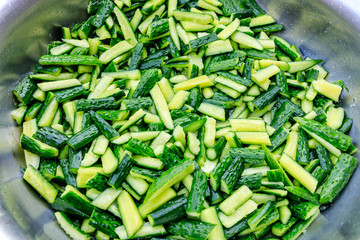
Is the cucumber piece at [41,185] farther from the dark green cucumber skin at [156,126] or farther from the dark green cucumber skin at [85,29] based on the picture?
the dark green cucumber skin at [85,29]

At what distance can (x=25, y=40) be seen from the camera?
2.81 meters

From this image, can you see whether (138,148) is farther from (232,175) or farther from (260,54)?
(260,54)

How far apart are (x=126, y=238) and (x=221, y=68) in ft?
5.19

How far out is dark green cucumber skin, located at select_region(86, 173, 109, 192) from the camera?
233cm

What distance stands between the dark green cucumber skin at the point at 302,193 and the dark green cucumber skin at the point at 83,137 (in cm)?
146

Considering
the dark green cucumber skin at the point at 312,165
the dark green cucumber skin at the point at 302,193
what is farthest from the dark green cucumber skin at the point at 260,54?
the dark green cucumber skin at the point at 302,193

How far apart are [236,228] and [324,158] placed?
2.93ft

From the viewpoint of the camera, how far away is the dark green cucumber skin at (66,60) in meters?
2.80


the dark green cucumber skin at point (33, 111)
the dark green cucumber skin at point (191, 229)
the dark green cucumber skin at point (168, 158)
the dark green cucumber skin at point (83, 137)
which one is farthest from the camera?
the dark green cucumber skin at point (33, 111)

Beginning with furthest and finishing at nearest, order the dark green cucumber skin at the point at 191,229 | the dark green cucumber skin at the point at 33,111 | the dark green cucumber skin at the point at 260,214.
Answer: the dark green cucumber skin at the point at 33,111, the dark green cucumber skin at the point at 260,214, the dark green cucumber skin at the point at 191,229

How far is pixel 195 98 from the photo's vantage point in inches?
110

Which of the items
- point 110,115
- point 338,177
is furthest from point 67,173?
point 338,177

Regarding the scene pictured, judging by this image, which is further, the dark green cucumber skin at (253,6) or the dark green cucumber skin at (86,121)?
the dark green cucumber skin at (253,6)

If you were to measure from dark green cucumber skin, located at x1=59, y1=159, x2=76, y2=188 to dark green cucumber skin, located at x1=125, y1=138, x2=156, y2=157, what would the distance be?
0.47 metres
